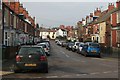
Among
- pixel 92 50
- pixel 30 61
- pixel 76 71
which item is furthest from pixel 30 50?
pixel 92 50

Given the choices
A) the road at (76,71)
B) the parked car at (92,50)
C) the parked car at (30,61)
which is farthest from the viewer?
the parked car at (92,50)

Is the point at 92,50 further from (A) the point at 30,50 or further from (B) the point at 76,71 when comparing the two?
(A) the point at 30,50

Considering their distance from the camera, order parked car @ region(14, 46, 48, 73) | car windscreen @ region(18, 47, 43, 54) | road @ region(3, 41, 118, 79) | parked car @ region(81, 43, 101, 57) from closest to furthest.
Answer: road @ region(3, 41, 118, 79) → parked car @ region(14, 46, 48, 73) → car windscreen @ region(18, 47, 43, 54) → parked car @ region(81, 43, 101, 57)

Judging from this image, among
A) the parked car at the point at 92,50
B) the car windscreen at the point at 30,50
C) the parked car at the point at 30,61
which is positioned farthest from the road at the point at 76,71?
the parked car at the point at 92,50

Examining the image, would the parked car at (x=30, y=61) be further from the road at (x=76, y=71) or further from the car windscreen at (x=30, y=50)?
→ the road at (x=76, y=71)

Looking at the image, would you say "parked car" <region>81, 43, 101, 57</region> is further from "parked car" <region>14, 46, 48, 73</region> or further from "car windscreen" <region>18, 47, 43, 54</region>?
"parked car" <region>14, 46, 48, 73</region>

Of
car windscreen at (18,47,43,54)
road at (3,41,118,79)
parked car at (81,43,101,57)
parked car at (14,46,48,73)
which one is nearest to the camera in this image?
road at (3,41,118,79)

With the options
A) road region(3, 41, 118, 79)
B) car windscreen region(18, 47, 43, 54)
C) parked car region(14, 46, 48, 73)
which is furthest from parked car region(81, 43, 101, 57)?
parked car region(14, 46, 48, 73)

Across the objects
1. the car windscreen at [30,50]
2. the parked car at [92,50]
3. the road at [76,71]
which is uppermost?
the car windscreen at [30,50]

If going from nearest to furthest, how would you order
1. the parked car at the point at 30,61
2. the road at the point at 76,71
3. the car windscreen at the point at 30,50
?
the road at the point at 76,71 → the parked car at the point at 30,61 → the car windscreen at the point at 30,50

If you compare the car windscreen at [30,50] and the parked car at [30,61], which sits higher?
the car windscreen at [30,50]

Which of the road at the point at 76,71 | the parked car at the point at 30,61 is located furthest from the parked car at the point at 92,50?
the parked car at the point at 30,61

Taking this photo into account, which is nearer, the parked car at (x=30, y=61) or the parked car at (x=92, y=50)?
the parked car at (x=30, y=61)

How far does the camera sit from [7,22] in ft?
128
